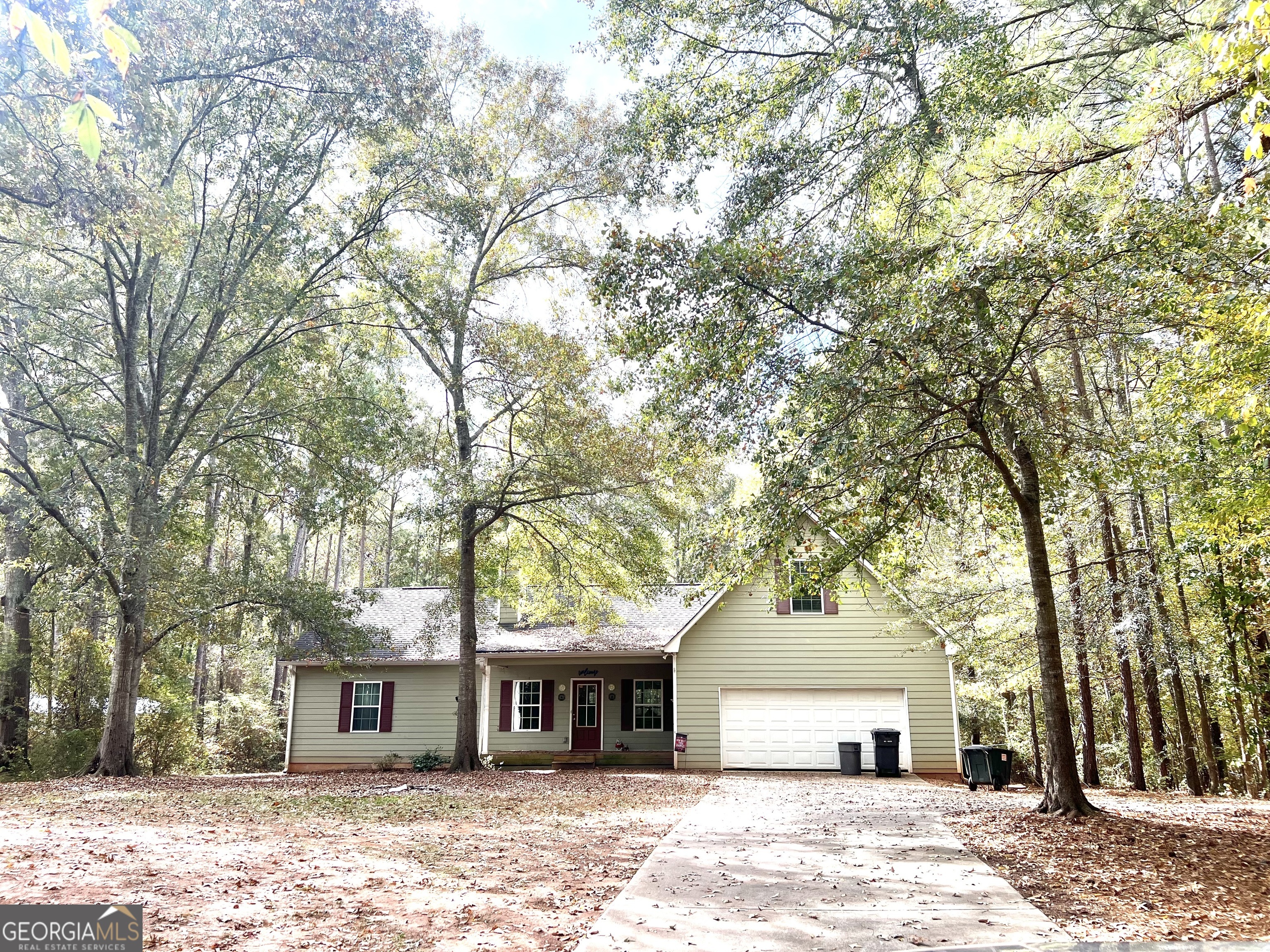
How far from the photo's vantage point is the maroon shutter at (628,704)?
20.0 metres

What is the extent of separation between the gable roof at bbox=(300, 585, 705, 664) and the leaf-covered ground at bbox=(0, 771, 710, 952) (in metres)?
6.15

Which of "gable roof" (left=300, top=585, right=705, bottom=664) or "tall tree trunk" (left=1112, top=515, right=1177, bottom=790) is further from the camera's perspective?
"gable roof" (left=300, top=585, right=705, bottom=664)

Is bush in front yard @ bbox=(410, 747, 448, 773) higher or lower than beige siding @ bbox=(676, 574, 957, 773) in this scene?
lower

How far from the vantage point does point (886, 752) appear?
16531 millimetres

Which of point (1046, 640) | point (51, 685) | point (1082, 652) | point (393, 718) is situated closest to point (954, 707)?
point (1082, 652)

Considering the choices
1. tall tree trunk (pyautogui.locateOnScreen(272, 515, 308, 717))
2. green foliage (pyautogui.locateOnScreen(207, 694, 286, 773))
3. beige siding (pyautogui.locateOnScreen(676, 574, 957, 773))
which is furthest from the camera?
green foliage (pyautogui.locateOnScreen(207, 694, 286, 773))

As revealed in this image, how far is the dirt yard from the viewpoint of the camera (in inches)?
196

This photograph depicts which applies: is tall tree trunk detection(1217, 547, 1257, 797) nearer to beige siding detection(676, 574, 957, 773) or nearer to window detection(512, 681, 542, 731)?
beige siding detection(676, 574, 957, 773)

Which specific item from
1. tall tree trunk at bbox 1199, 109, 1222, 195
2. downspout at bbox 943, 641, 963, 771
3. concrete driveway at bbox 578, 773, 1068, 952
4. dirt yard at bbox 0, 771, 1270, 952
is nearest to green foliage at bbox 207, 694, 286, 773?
dirt yard at bbox 0, 771, 1270, 952

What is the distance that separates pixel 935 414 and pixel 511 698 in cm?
1473

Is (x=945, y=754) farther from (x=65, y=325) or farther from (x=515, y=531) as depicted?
(x=65, y=325)

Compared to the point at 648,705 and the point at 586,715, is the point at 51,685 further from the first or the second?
the point at 648,705

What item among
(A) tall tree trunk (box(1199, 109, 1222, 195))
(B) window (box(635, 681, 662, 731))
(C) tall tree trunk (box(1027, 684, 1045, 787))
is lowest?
(C) tall tree trunk (box(1027, 684, 1045, 787))

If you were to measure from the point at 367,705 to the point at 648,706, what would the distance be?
705cm
